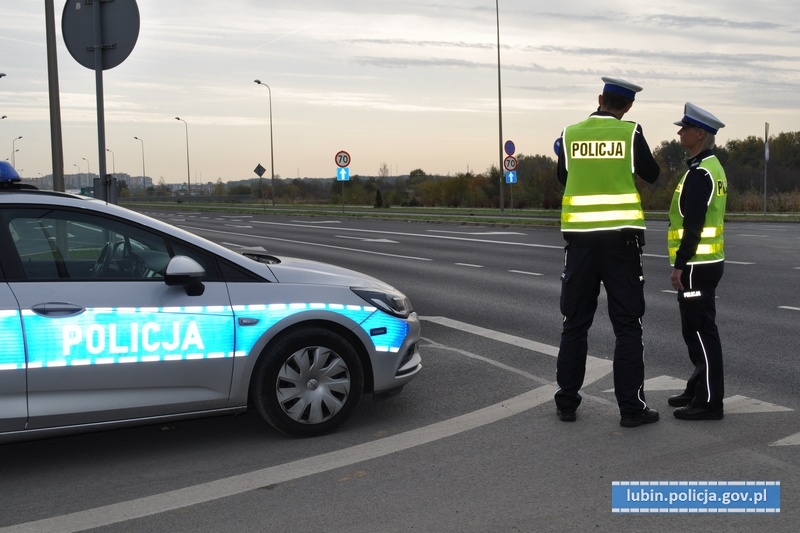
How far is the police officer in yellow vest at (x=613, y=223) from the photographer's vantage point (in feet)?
17.0

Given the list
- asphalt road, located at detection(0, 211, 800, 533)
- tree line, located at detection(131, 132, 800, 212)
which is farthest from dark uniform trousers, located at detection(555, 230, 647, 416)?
tree line, located at detection(131, 132, 800, 212)

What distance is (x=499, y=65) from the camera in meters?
35.8

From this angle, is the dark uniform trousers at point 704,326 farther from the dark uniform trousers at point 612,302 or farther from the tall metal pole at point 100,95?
the tall metal pole at point 100,95

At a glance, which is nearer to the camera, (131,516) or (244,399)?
(131,516)

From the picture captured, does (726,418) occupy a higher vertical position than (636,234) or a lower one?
lower

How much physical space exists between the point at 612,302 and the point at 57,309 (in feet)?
10.1

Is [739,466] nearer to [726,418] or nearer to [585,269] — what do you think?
[726,418]

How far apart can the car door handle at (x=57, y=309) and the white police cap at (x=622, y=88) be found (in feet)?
10.4

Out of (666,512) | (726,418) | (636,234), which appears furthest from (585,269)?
(666,512)

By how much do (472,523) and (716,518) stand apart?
106 centimetres

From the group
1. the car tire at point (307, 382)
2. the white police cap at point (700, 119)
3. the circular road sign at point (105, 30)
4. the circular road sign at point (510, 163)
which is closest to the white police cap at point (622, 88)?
the white police cap at point (700, 119)

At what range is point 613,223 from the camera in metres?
5.19

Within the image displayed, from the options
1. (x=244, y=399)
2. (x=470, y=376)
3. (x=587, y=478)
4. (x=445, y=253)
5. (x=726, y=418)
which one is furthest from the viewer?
(x=445, y=253)

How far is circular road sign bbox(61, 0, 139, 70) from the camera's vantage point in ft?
26.0
